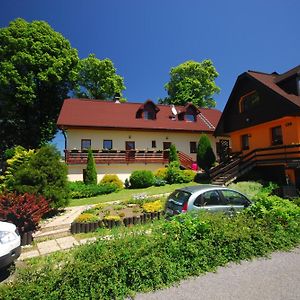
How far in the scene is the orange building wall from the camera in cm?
1653

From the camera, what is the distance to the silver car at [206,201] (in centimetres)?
763

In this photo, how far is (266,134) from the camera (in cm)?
1925

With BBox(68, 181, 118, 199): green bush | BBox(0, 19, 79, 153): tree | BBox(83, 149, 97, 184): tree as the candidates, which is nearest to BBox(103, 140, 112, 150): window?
BBox(83, 149, 97, 184): tree

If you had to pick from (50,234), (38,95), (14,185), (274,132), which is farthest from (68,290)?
(38,95)

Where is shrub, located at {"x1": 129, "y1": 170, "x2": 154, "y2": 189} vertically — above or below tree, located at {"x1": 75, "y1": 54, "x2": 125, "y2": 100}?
below

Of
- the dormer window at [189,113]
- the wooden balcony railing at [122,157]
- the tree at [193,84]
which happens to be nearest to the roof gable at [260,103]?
the dormer window at [189,113]

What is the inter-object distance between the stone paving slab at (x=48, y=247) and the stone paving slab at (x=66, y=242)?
12 cm

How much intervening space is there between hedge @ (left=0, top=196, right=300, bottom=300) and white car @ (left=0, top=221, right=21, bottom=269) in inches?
21.1

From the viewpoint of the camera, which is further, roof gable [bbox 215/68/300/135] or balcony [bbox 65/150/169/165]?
balcony [bbox 65/150/169/165]

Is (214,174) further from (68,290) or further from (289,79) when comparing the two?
(68,290)

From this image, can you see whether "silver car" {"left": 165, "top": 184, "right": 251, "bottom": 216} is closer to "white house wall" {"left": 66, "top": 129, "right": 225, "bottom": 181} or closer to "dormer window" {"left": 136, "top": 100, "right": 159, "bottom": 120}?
"white house wall" {"left": 66, "top": 129, "right": 225, "bottom": 181}

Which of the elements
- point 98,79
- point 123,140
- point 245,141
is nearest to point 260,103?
point 245,141

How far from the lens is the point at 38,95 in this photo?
28906mm

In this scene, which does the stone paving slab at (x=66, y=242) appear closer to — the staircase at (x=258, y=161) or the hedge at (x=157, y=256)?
the hedge at (x=157, y=256)
